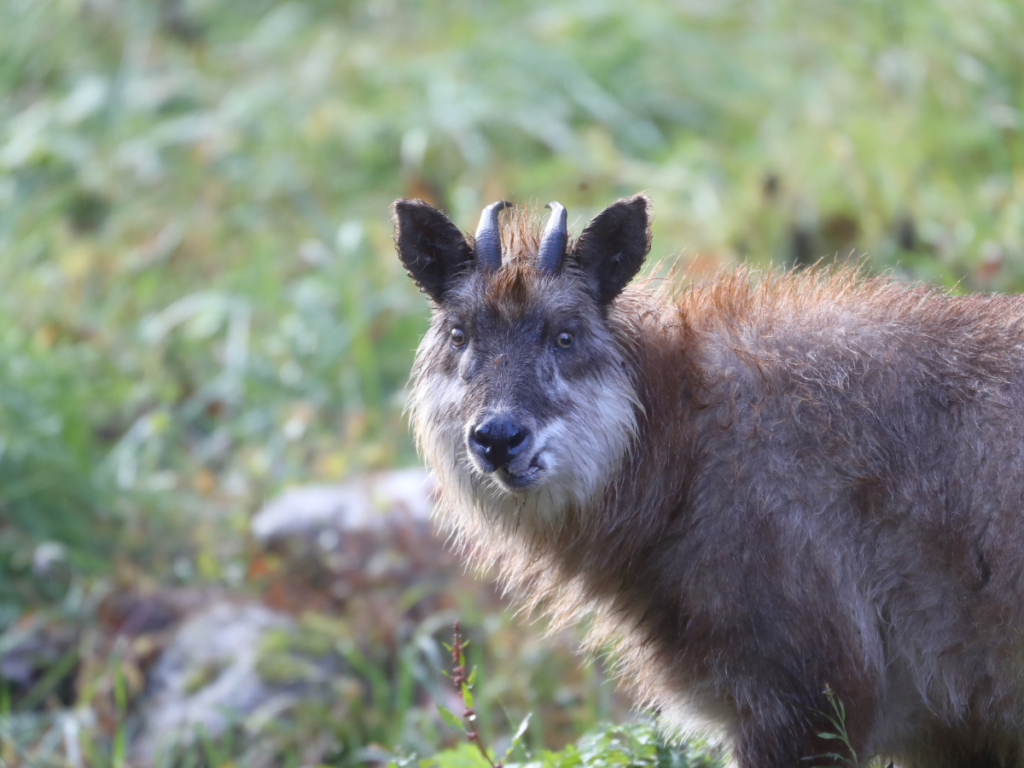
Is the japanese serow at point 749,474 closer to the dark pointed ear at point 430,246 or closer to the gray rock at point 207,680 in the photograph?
the dark pointed ear at point 430,246

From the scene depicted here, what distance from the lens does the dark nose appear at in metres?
4.29

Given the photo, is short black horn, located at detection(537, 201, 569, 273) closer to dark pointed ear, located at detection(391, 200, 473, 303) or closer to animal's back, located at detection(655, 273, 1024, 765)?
dark pointed ear, located at detection(391, 200, 473, 303)

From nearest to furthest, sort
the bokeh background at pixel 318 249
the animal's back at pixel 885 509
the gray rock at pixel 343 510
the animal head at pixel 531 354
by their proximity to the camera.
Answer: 1. the animal's back at pixel 885 509
2. the animal head at pixel 531 354
3. the bokeh background at pixel 318 249
4. the gray rock at pixel 343 510

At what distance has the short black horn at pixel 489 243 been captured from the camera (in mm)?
4773

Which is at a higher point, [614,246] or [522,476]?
[614,246]

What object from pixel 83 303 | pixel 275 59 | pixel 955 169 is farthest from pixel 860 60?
pixel 83 303

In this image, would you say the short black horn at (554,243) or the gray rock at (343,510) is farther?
the gray rock at (343,510)

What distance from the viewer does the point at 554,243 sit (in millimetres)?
4684

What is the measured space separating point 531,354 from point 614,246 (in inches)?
24.1

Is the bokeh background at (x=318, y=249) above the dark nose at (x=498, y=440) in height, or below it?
below

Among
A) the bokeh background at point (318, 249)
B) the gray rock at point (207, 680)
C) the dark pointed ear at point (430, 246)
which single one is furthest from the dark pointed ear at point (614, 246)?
the gray rock at point (207, 680)

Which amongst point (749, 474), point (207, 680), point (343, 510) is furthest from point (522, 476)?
point (343, 510)

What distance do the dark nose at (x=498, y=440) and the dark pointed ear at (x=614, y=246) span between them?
807 millimetres

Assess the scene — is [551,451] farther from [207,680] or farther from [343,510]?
[343,510]
